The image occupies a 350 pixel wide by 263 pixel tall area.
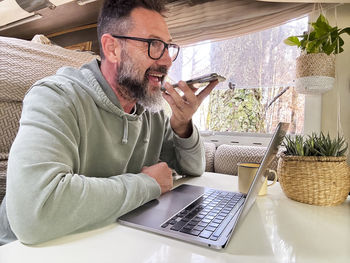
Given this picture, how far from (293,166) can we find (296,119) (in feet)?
3.63

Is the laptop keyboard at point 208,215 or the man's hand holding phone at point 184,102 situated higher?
the man's hand holding phone at point 184,102

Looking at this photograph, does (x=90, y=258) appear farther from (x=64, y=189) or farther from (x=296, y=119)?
(x=296, y=119)

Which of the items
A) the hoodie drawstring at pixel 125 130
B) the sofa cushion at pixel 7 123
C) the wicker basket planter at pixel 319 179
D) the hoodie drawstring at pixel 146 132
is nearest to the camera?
the wicker basket planter at pixel 319 179

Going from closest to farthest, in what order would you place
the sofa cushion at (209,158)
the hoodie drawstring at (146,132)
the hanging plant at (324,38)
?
the hoodie drawstring at (146,132), the hanging plant at (324,38), the sofa cushion at (209,158)

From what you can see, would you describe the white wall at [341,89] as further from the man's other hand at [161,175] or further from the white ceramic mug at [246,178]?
the man's other hand at [161,175]

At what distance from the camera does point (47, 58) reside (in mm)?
1170

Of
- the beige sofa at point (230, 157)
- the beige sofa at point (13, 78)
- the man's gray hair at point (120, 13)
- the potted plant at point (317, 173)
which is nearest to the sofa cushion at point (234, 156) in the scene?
the beige sofa at point (230, 157)

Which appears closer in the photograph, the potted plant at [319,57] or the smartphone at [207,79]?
the smartphone at [207,79]

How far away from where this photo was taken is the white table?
1.25 feet

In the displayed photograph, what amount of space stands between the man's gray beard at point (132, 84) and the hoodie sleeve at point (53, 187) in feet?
0.87

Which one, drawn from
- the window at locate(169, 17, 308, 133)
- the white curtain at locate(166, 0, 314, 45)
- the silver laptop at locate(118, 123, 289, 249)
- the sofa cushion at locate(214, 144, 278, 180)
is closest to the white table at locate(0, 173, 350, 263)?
the silver laptop at locate(118, 123, 289, 249)

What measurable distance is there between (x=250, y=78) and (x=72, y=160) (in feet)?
4.80

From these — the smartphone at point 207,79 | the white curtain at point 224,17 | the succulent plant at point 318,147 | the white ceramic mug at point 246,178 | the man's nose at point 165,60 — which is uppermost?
the white curtain at point 224,17

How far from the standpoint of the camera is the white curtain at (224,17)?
1555 millimetres
